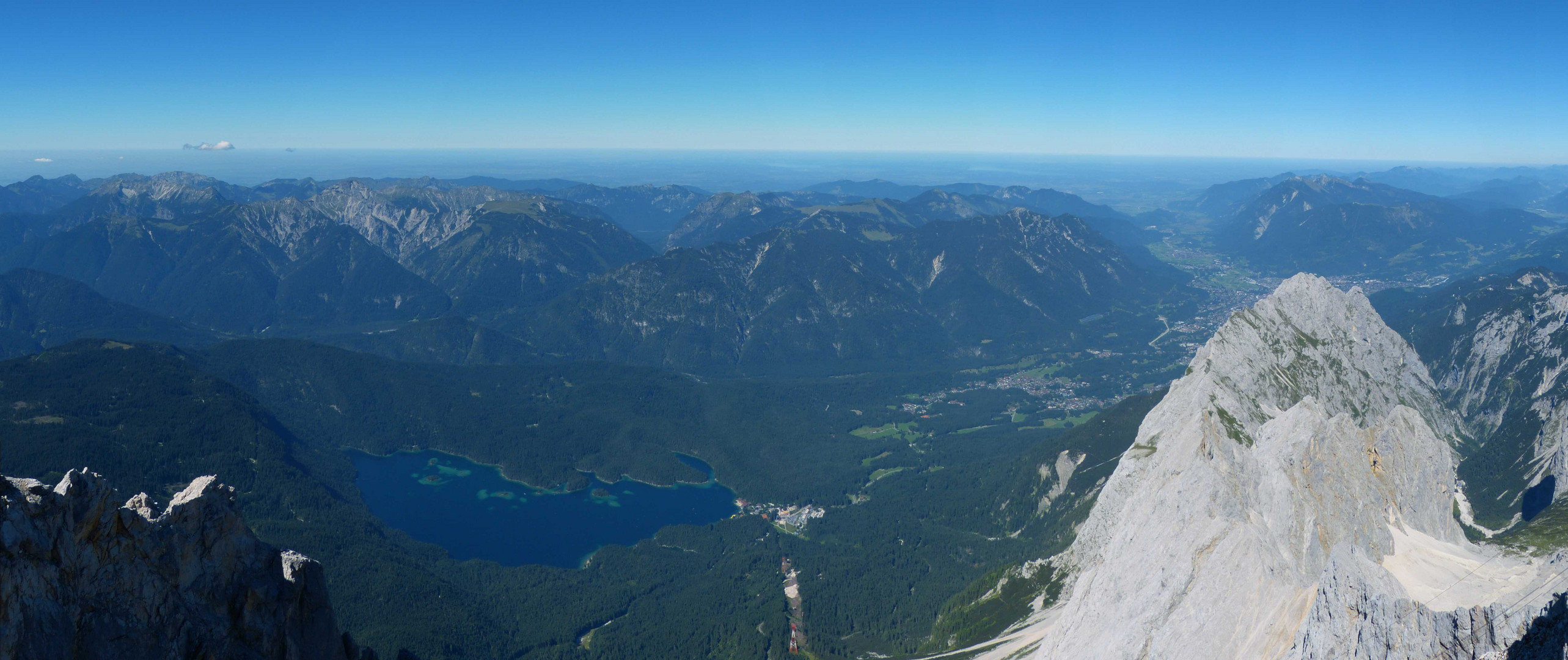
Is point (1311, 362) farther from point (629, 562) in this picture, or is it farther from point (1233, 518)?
point (629, 562)

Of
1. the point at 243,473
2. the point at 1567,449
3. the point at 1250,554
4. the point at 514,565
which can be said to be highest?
the point at 1250,554

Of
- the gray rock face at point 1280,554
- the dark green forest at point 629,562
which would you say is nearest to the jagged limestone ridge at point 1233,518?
the gray rock face at point 1280,554

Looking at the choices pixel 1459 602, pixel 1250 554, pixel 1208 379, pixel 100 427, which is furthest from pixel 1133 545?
pixel 100 427

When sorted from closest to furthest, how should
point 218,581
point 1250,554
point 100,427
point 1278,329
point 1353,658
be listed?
point 218,581 → point 1353,658 → point 1250,554 → point 1278,329 → point 100,427

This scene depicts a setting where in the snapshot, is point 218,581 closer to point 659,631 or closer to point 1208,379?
point 659,631

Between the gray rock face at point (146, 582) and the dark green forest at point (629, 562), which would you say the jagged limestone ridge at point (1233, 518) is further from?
the gray rock face at point (146, 582)
